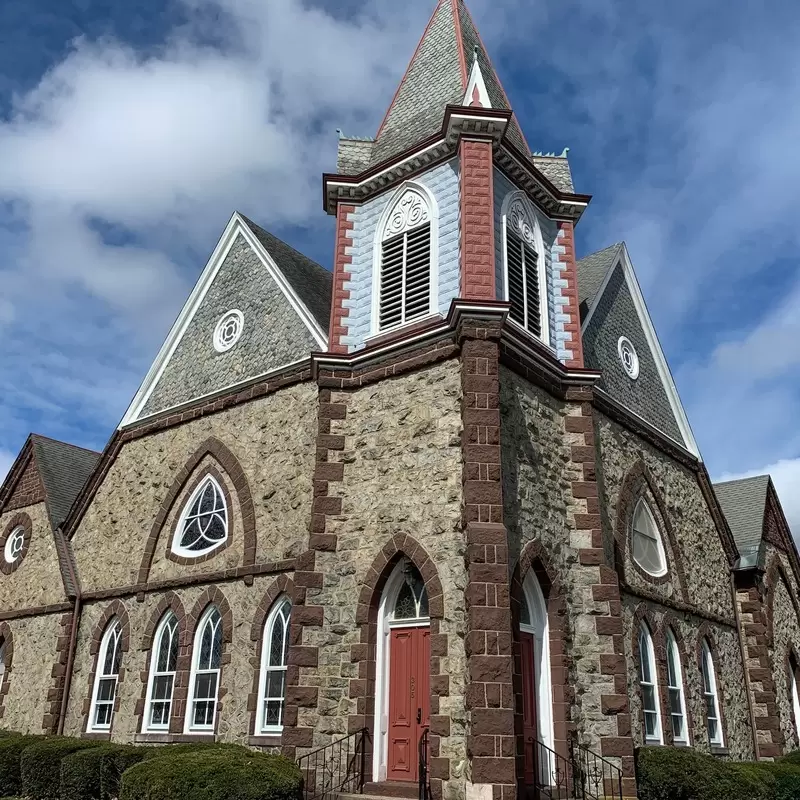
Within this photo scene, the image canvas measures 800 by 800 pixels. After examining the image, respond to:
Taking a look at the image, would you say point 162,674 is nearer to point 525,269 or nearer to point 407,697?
point 407,697

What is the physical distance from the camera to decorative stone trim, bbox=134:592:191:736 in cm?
1574

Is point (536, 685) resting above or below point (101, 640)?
below

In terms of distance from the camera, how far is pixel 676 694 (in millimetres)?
16438

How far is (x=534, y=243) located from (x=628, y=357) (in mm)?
4927

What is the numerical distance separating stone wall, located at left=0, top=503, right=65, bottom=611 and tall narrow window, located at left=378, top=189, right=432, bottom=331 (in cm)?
1053

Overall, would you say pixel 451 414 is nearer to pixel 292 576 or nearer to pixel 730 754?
pixel 292 576

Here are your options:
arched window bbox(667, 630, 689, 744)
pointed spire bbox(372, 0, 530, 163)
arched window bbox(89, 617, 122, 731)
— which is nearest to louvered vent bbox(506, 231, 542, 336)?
pointed spire bbox(372, 0, 530, 163)

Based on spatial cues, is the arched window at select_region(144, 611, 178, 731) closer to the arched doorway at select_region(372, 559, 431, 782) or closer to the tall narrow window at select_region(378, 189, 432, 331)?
the arched doorway at select_region(372, 559, 431, 782)

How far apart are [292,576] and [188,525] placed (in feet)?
12.9

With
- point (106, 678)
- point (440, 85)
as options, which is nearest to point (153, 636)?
point (106, 678)

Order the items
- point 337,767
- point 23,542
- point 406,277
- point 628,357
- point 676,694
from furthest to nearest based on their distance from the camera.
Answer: point 23,542 → point 628,357 → point 676,694 → point 406,277 → point 337,767

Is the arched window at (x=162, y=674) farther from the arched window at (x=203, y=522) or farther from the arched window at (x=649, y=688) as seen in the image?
the arched window at (x=649, y=688)

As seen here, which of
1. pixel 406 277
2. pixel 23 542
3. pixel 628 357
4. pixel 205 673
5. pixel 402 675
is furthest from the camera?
pixel 23 542

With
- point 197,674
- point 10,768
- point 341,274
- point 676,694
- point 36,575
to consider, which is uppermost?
point 341,274
